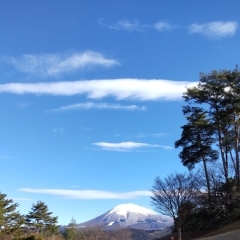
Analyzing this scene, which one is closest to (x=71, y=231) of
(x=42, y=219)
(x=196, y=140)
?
(x=42, y=219)

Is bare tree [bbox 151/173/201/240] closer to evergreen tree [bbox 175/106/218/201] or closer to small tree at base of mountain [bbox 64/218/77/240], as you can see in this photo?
evergreen tree [bbox 175/106/218/201]

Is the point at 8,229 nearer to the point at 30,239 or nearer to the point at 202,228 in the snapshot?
the point at 30,239

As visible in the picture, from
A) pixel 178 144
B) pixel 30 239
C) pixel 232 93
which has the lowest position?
pixel 30 239

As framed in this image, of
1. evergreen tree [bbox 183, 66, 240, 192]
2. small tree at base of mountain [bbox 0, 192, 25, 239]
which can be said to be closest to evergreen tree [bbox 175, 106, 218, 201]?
evergreen tree [bbox 183, 66, 240, 192]

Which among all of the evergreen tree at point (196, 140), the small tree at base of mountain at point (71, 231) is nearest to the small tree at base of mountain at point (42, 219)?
the small tree at base of mountain at point (71, 231)

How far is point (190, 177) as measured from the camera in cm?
2853

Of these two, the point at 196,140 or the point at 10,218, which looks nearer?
the point at 196,140

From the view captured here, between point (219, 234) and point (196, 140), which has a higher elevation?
point (196, 140)

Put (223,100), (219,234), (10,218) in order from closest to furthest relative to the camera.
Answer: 1. (219,234)
2. (223,100)
3. (10,218)

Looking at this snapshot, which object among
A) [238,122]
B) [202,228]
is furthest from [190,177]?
[238,122]

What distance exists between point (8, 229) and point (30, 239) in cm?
1575

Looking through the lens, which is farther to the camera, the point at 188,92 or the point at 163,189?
the point at 188,92

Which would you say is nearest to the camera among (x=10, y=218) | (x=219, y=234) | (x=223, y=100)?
(x=219, y=234)

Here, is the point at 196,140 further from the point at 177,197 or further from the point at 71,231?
the point at 71,231
